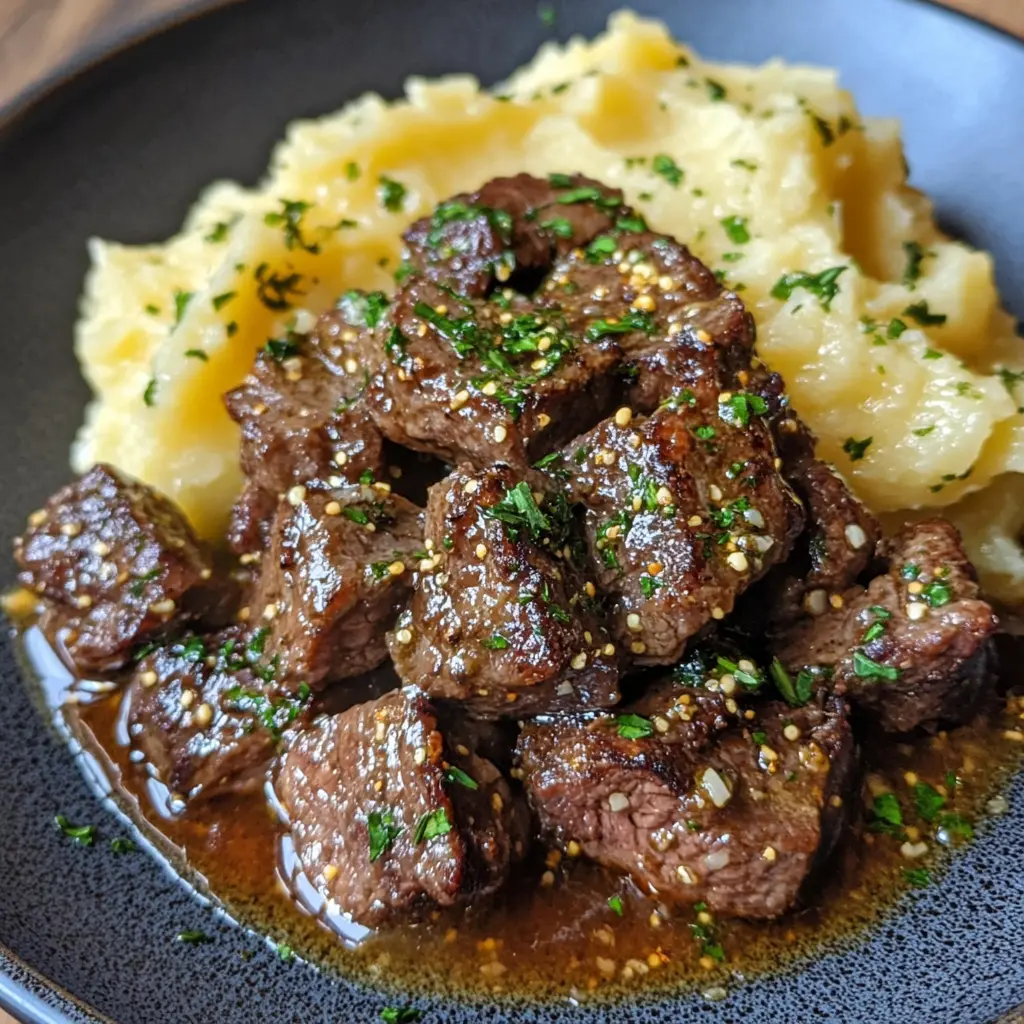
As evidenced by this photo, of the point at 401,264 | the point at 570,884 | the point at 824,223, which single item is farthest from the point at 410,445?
the point at 824,223

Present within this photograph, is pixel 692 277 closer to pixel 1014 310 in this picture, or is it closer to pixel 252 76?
pixel 1014 310

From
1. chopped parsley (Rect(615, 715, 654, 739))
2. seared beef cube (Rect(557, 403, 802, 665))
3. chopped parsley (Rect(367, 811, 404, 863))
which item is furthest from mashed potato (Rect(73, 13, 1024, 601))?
chopped parsley (Rect(367, 811, 404, 863))

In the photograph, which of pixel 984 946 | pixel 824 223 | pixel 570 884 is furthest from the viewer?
pixel 824 223

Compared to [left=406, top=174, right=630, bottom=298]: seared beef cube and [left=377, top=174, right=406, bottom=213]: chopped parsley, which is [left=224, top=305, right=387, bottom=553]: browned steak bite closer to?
[left=406, top=174, right=630, bottom=298]: seared beef cube

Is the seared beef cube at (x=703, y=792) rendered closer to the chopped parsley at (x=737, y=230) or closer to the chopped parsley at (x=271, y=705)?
the chopped parsley at (x=271, y=705)

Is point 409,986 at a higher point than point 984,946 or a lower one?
higher

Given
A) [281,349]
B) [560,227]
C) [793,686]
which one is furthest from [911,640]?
[281,349]

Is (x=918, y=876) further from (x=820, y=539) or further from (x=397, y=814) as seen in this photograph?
(x=397, y=814)
